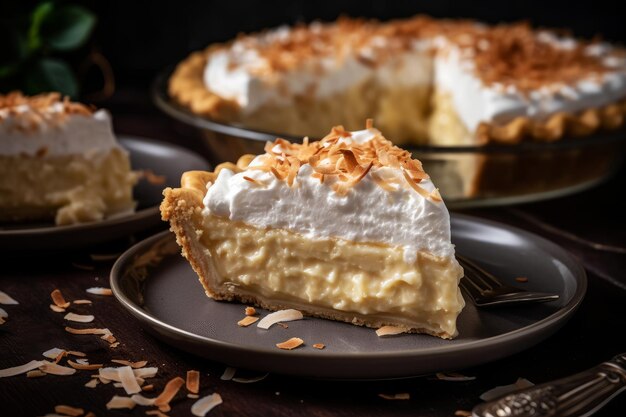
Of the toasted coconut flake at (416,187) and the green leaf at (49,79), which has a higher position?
the toasted coconut flake at (416,187)

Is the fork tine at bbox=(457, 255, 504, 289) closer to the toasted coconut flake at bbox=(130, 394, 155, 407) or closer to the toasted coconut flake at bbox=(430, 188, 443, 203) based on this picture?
the toasted coconut flake at bbox=(430, 188, 443, 203)

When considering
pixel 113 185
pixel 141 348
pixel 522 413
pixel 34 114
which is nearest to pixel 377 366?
pixel 522 413

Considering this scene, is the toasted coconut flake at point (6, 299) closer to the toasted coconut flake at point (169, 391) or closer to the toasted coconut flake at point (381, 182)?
the toasted coconut flake at point (169, 391)

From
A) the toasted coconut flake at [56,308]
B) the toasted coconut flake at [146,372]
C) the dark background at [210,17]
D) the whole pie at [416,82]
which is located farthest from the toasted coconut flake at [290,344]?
the dark background at [210,17]

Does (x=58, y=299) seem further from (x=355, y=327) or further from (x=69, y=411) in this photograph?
(x=355, y=327)

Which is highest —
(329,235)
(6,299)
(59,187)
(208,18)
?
(208,18)

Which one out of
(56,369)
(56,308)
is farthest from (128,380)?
(56,308)

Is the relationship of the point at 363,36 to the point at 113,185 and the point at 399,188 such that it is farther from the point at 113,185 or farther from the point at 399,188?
the point at 399,188
